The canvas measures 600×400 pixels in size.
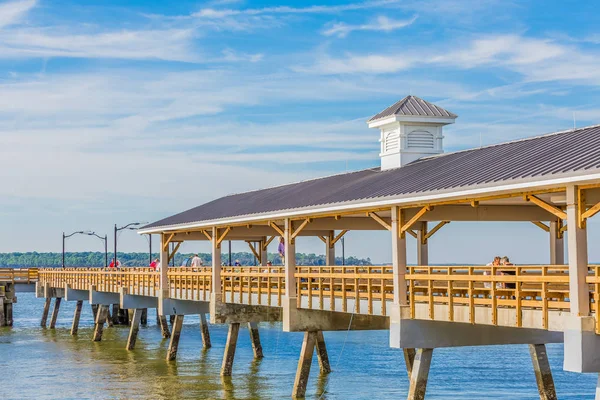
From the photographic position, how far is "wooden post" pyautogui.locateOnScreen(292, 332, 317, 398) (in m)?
29.0

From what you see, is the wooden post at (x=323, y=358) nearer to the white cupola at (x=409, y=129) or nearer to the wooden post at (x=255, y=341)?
the wooden post at (x=255, y=341)

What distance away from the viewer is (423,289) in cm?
2278

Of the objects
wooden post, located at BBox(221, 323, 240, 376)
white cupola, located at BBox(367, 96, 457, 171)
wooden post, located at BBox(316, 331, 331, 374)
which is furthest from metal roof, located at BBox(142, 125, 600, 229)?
wooden post, located at BBox(316, 331, 331, 374)

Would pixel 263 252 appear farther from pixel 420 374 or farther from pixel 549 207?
pixel 549 207

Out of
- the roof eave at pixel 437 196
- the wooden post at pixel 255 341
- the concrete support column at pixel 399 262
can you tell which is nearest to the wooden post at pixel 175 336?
the wooden post at pixel 255 341

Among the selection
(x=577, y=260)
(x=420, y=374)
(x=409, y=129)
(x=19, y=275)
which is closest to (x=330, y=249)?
(x=409, y=129)

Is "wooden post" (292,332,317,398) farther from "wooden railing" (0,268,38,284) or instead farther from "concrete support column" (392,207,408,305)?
"wooden railing" (0,268,38,284)

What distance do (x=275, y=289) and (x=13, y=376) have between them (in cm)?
1314

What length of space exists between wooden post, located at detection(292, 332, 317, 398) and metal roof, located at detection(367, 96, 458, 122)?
9.54 meters

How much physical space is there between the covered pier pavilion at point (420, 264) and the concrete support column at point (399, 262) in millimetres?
27

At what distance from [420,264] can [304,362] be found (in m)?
4.33

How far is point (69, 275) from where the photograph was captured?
5747 centimetres

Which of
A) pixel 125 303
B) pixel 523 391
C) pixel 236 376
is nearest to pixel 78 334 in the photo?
pixel 125 303

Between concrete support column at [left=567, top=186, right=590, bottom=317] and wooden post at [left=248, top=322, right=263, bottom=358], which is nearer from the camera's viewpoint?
concrete support column at [left=567, top=186, right=590, bottom=317]
